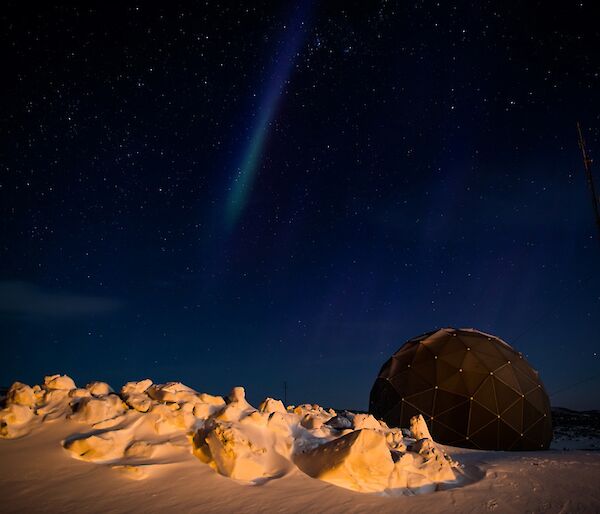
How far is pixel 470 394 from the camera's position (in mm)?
9133

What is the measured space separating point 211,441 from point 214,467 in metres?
0.21

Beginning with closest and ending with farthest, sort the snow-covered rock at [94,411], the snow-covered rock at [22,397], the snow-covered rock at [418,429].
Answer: the snow-covered rock at [94,411]
the snow-covered rock at [22,397]
the snow-covered rock at [418,429]

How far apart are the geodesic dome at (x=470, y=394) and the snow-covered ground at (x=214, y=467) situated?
4.97 meters

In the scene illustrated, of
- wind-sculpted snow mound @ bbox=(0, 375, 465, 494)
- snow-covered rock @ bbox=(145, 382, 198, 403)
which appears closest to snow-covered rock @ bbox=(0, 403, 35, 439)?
wind-sculpted snow mound @ bbox=(0, 375, 465, 494)

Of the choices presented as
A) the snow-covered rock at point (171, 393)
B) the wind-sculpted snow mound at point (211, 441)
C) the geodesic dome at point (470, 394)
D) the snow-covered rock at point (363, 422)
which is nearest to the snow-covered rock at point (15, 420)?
the wind-sculpted snow mound at point (211, 441)

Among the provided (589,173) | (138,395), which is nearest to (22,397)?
(138,395)

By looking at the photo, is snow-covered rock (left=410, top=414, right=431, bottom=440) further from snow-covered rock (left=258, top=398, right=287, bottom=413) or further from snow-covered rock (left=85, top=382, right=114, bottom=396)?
snow-covered rock (left=85, top=382, right=114, bottom=396)

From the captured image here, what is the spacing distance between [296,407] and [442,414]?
5495 millimetres

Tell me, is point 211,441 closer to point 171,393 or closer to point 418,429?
point 171,393

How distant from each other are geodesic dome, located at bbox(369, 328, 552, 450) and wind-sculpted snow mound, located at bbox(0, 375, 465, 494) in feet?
17.5

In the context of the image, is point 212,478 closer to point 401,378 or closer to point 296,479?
point 296,479

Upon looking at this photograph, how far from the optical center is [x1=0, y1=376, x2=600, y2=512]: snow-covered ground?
2633mm

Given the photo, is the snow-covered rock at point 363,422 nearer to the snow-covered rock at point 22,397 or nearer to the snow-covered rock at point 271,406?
the snow-covered rock at point 271,406

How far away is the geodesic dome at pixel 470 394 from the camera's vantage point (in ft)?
29.2
